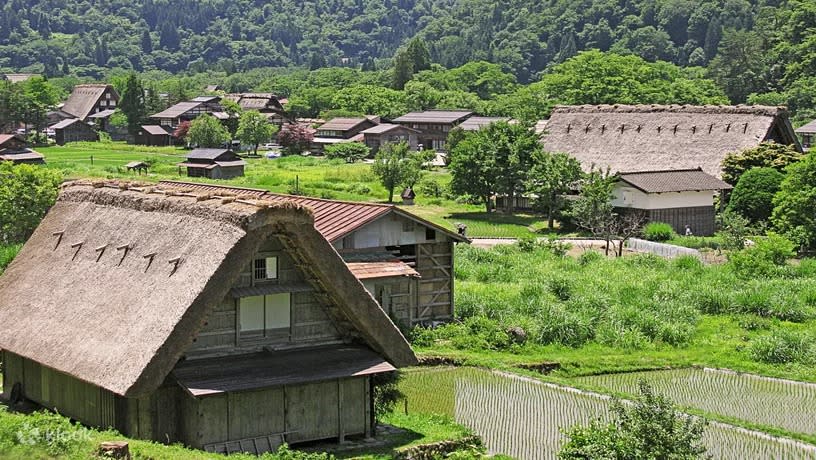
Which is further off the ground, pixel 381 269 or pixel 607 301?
pixel 381 269

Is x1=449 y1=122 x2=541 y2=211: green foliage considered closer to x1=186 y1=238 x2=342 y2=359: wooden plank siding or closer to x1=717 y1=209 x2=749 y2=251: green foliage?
x1=717 y1=209 x2=749 y2=251: green foliage

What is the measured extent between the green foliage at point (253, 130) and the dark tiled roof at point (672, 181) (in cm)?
3807

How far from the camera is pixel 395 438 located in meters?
17.7

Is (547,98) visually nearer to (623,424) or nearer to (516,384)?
(516,384)

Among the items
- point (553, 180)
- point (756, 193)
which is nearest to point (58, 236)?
point (553, 180)

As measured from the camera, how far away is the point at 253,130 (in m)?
78.3

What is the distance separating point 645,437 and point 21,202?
27.5 meters

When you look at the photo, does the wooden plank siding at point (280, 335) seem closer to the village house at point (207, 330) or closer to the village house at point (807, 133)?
the village house at point (207, 330)

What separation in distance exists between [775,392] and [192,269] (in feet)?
39.3

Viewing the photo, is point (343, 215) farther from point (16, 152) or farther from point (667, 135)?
point (16, 152)

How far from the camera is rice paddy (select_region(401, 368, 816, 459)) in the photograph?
60.0ft

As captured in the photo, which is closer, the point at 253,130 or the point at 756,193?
the point at 756,193

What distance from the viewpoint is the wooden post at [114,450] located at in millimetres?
13992

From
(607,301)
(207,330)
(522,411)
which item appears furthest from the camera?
(607,301)
